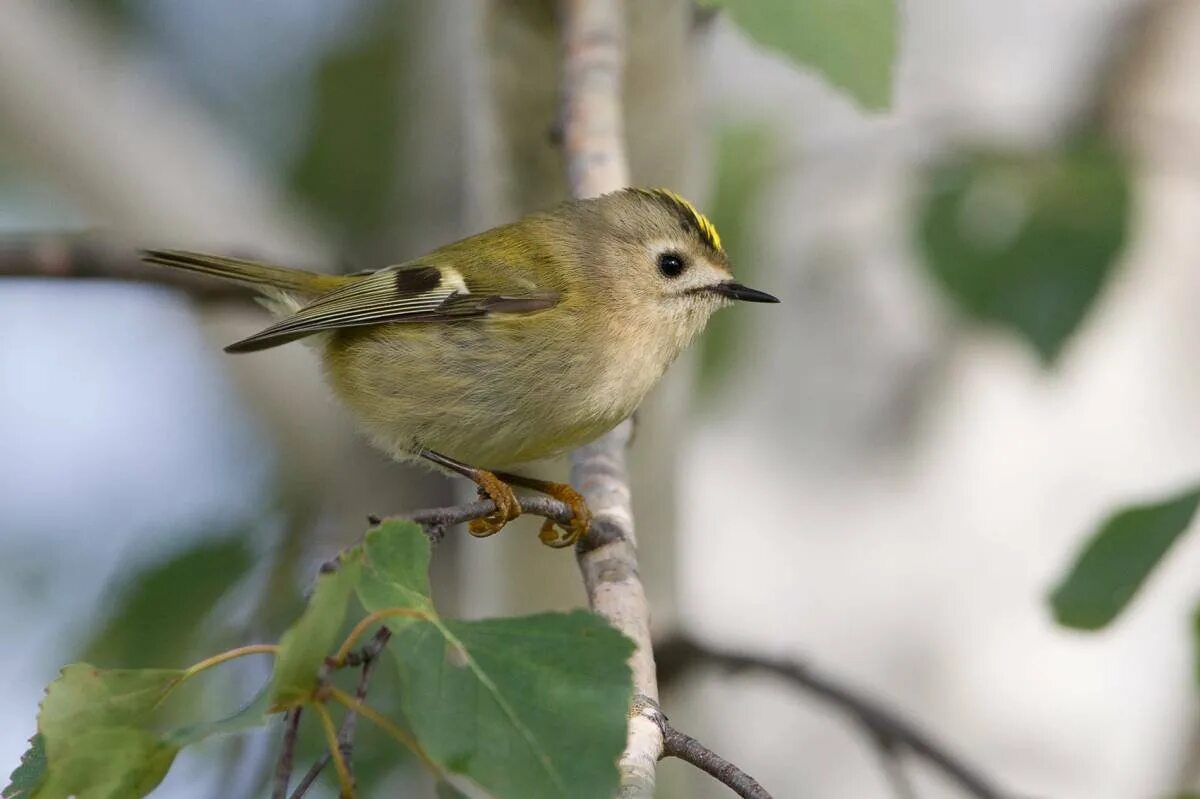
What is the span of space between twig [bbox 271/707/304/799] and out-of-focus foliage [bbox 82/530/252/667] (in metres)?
1.44

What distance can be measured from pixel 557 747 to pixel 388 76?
14.4 ft

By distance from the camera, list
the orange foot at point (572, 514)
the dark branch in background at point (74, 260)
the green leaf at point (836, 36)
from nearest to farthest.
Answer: the green leaf at point (836, 36)
the orange foot at point (572, 514)
the dark branch in background at point (74, 260)

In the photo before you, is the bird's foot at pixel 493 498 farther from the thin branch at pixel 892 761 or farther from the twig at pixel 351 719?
the thin branch at pixel 892 761

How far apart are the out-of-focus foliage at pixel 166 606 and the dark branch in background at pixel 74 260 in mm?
543

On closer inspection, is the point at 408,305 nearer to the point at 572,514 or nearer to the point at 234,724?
the point at 572,514

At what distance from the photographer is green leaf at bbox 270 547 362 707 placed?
1013 mm

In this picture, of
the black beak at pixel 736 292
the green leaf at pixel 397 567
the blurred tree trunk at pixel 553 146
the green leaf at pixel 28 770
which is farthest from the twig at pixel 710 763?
the black beak at pixel 736 292

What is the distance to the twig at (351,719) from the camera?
1.11 m

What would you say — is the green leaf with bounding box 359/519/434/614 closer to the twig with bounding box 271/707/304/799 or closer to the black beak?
the twig with bounding box 271/707/304/799

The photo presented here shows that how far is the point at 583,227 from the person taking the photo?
2.29 meters

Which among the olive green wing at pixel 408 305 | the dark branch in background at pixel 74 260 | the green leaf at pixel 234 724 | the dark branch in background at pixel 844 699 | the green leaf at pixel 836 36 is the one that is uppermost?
the green leaf at pixel 836 36

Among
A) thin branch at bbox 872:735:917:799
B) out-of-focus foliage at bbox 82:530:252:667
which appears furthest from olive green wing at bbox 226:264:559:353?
thin branch at bbox 872:735:917:799

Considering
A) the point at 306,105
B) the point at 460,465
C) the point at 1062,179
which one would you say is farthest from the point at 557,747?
the point at 306,105

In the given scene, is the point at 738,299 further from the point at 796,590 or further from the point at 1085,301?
the point at 796,590
